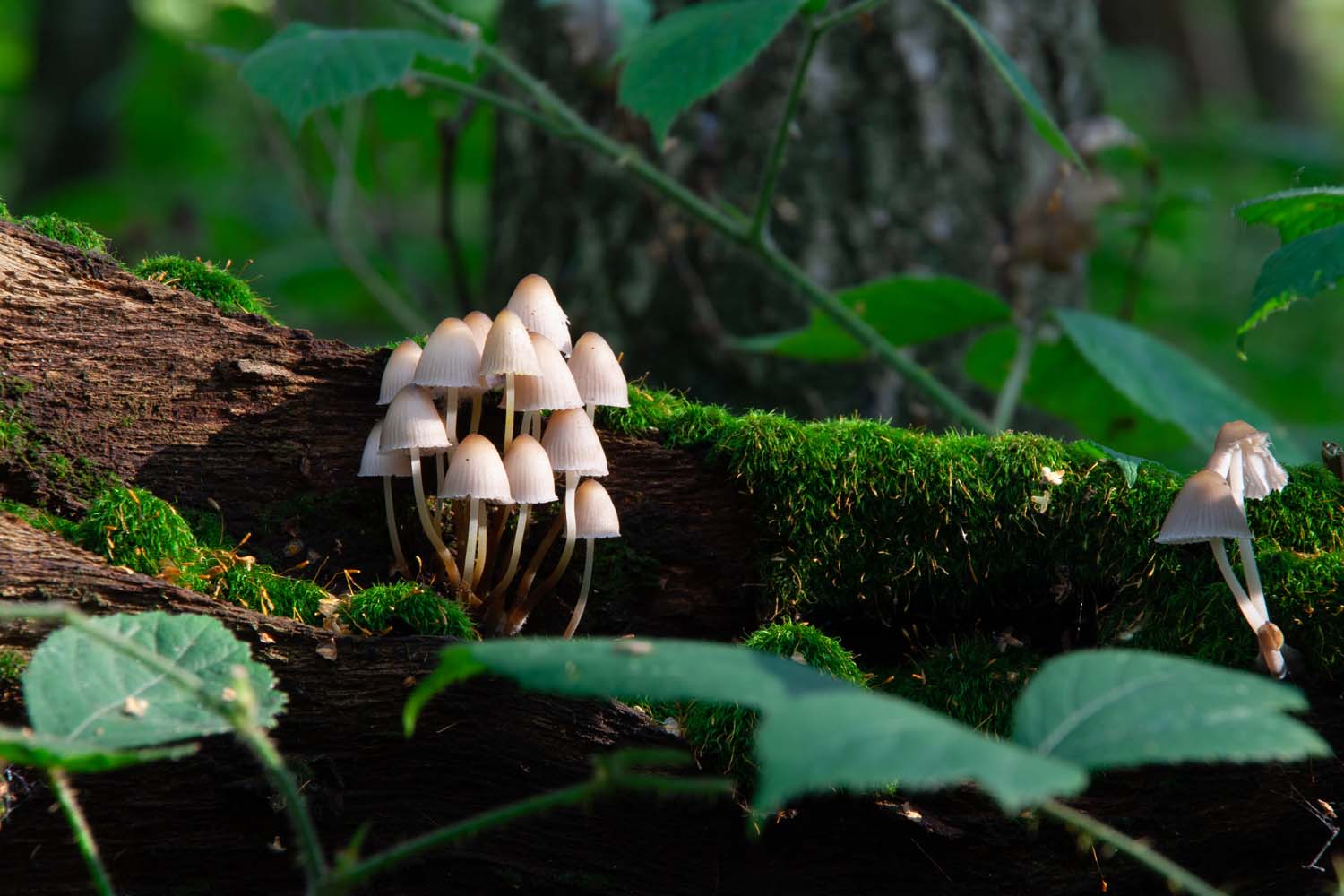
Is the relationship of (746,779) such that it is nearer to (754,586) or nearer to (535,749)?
(535,749)

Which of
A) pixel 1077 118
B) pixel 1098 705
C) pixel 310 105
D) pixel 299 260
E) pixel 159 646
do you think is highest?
pixel 1077 118

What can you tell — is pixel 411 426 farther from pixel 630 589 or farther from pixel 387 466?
pixel 630 589

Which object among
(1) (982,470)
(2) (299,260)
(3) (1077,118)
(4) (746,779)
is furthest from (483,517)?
(2) (299,260)

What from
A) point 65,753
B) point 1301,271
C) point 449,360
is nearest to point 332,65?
point 449,360

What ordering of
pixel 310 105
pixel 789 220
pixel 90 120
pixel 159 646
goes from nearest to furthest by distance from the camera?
pixel 159 646 < pixel 310 105 < pixel 789 220 < pixel 90 120

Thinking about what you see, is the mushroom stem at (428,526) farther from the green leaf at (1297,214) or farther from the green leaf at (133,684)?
the green leaf at (1297,214)

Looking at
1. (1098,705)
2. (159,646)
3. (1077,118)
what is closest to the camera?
(1098,705)

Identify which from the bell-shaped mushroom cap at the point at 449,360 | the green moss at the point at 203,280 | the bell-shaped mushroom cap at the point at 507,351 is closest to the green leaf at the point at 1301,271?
the bell-shaped mushroom cap at the point at 507,351
